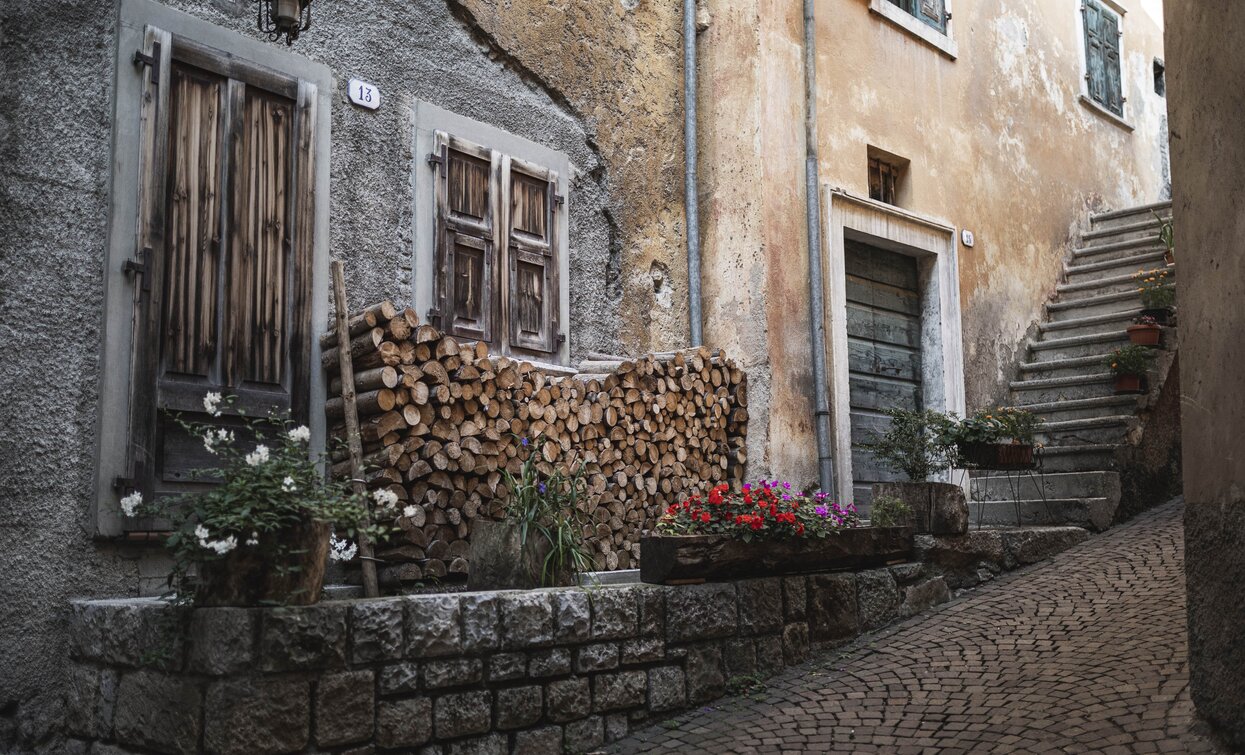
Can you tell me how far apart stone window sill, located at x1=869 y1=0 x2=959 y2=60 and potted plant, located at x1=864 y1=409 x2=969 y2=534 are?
383 cm

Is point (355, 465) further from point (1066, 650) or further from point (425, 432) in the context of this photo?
point (1066, 650)

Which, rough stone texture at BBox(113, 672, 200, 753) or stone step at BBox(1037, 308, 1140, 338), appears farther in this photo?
stone step at BBox(1037, 308, 1140, 338)

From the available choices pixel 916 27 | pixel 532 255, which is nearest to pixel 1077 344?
pixel 916 27

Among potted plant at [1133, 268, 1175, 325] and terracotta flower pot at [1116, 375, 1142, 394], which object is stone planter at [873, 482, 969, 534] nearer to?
terracotta flower pot at [1116, 375, 1142, 394]

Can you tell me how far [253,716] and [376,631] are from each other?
0.57 m

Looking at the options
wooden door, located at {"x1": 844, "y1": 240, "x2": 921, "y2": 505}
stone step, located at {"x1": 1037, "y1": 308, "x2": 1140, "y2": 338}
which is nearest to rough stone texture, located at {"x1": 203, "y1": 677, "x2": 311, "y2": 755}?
wooden door, located at {"x1": 844, "y1": 240, "x2": 921, "y2": 505}

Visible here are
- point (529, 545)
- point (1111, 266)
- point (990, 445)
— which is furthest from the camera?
point (1111, 266)

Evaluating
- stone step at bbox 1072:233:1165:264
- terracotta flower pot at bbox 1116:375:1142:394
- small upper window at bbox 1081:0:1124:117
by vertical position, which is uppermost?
small upper window at bbox 1081:0:1124:117

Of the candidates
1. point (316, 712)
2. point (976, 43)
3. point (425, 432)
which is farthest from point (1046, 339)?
point (316, 712)

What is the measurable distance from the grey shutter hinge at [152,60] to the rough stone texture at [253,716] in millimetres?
3087

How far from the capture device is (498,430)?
6.20m

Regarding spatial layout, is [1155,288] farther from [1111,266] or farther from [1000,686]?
[1000,686]

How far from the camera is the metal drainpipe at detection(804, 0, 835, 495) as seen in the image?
8141 mm

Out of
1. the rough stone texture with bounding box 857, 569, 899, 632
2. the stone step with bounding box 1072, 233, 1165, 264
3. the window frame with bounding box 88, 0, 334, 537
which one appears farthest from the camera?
the stone step with bounding box 1072, 233, 1165, 264
